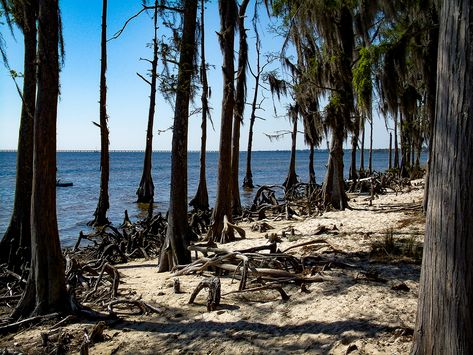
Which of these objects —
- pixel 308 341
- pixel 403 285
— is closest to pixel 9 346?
pixel 308 341

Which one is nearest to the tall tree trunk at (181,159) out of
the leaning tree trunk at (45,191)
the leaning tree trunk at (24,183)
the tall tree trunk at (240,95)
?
the leaning tree trunk at (45,191)

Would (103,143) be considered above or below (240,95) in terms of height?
below

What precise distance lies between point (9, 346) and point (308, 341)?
3257mm

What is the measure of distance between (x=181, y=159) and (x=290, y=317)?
4.11 m

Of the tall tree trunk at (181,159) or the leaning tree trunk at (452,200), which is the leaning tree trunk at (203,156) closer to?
the tall tree trunk at (181,159)

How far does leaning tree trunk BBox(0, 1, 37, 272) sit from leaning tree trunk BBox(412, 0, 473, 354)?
734 centimetres

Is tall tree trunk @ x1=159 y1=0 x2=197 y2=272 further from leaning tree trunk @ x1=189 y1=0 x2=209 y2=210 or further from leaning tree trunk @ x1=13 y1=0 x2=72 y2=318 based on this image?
leaning tree trunk @ x1=189 y1=0 x2=209 y2=210

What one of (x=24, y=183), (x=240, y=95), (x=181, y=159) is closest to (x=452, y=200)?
(x=181, y=159)

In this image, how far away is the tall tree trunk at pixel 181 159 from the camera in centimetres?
757

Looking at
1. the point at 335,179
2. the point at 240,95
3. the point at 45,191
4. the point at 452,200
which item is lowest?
the point at 335,179

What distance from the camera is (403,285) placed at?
5.16 meters

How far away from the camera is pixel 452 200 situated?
2840 mm

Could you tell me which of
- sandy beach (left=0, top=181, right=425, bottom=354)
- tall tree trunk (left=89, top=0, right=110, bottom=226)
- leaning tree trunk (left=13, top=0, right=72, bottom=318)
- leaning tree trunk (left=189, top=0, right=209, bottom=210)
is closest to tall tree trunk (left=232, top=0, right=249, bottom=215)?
leaning tree trunk (left=189, top=0, right=209, bottom=210)

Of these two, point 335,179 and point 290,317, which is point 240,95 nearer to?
point 335,179
